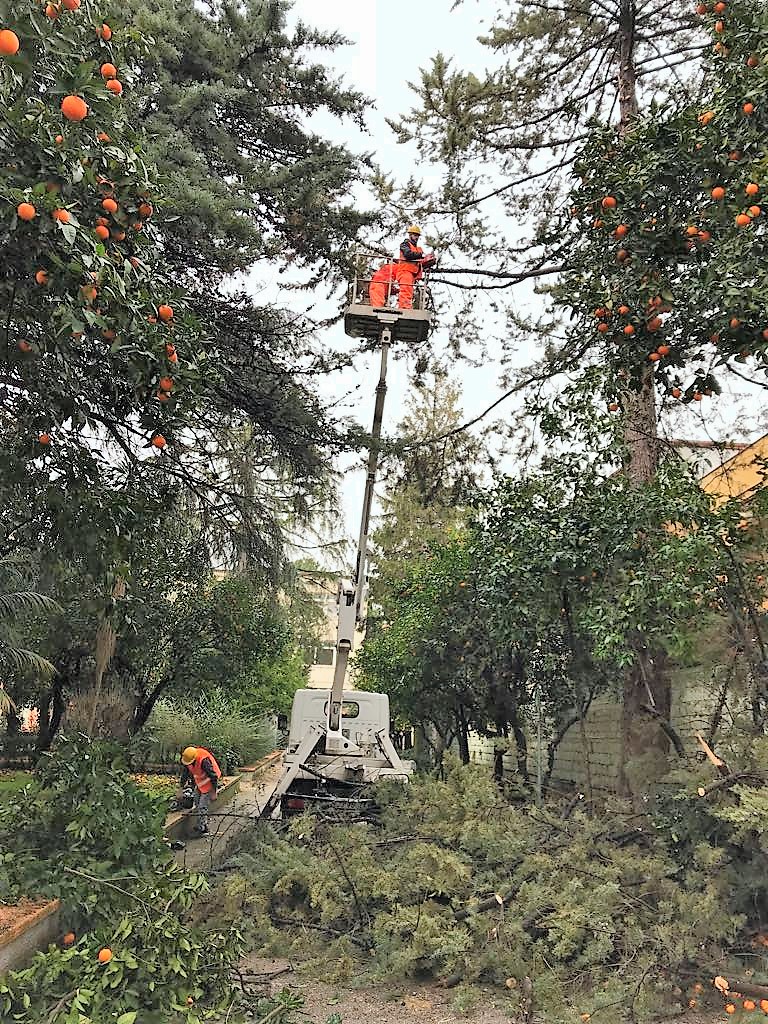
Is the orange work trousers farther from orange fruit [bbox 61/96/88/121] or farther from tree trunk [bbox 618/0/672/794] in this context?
orange fruit [bbox 61/96/88/121]

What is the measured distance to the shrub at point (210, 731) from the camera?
1688cm

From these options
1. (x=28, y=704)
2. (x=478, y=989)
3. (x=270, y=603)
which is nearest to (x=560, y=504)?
(x=270, y=603)

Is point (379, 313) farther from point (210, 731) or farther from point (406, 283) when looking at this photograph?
point (210, 731)

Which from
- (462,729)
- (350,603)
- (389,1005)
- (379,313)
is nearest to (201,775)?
(350,603)

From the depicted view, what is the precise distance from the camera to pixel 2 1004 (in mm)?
3775

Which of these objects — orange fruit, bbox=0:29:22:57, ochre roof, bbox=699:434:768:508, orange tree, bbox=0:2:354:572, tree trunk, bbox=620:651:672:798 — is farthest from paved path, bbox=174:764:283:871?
ochre roof, bbox=699:434:768:508

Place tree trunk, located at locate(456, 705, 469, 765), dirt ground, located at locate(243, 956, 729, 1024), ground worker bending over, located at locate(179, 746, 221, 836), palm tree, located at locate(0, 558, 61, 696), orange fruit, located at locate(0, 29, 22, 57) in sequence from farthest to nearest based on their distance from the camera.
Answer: tree trunk, located at locate(456, 705, 469, 765)
palm tree, located at locate(0, 558, 61, 696)
ground worker bending over, located at locate(179, 746, 221, 836)
dirt ground, located at locate(243, 956, 729, 1024)
orange fruit, located at locate(0, 29, 22, 57)

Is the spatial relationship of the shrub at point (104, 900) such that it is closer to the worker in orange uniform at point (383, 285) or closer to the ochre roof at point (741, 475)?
the worker in orange uniform at point (383, 285)

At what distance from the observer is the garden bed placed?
4.67 meters

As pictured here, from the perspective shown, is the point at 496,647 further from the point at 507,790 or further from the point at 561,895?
the point at 561,895

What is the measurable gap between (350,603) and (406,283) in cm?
349

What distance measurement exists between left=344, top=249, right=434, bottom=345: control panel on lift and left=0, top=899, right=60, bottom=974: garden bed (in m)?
5.74

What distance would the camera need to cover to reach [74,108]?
277 cm

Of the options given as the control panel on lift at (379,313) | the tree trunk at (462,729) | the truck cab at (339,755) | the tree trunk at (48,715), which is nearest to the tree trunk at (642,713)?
the truck cab at (339,755)
